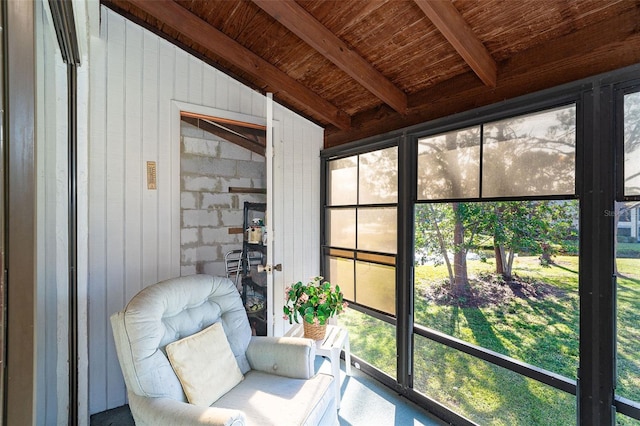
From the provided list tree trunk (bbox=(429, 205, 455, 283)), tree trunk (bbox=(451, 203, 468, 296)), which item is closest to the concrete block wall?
tree trunk (bbox=(429, 205, 455, 283))

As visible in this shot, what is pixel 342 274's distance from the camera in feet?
9.45

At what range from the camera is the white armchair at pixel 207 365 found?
1379mm

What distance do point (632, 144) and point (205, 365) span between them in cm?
232

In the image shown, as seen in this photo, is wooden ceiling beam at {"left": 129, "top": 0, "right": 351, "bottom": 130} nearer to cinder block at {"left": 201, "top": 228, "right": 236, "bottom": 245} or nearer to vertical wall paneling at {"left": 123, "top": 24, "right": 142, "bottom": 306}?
vertical wall paneling at {"left": 123, "top": 24, "right": 142, "bottom": 306}

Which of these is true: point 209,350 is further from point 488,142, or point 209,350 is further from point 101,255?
point 488,142

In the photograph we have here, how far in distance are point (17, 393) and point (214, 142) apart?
6.83 ft

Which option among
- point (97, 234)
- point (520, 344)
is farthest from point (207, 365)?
point (520, 344)

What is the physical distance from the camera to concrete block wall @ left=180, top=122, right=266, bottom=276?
2354 mm

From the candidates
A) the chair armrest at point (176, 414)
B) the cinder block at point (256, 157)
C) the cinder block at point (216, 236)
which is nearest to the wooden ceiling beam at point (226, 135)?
the cinder block at point (256, 157)

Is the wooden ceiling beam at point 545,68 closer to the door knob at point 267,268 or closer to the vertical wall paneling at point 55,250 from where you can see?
the door knob at point 267,268

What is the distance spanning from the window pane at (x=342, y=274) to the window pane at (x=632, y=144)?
6.28 ft

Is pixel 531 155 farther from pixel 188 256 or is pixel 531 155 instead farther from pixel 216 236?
pixel 188 256

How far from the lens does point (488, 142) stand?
5.97 ft

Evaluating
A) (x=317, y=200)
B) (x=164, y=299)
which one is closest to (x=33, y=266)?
(x=164, y=299)
